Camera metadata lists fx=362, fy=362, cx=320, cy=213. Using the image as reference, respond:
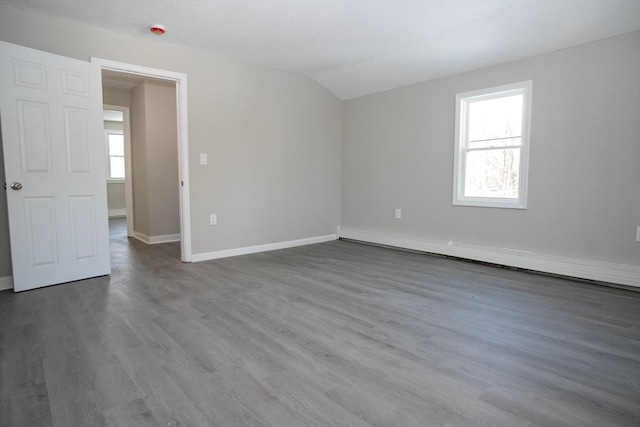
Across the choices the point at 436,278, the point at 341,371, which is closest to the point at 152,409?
the point at 341,371

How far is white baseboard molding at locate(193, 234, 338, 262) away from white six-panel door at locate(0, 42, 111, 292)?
107 cm

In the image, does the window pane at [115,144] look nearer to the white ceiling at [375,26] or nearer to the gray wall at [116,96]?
the gray wall at [116,96]

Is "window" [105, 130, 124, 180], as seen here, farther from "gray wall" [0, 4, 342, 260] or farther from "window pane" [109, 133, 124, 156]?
"gray wall" [0, 4, 342, 260]

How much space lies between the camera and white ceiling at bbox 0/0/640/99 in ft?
9.80

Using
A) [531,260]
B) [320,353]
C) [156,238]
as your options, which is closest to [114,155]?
[156,238]

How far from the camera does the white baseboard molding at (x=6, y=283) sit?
313cm

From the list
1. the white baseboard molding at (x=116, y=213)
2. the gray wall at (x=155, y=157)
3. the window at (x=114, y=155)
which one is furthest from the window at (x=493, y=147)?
the window at (x=114, y=155)

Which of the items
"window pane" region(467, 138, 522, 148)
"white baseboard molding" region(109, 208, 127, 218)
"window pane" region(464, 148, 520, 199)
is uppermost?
"window pane" region(467, 138, 522, 148)

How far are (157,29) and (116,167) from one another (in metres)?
6.80

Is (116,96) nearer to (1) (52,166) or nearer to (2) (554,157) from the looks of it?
(1) (52,166)

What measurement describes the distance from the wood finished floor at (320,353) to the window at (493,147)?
114cm

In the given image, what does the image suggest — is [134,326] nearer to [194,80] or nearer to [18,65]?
[18,65]

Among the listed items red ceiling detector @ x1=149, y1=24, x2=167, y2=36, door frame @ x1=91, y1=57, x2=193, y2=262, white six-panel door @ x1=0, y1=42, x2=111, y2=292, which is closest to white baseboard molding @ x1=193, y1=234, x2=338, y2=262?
door frame @ x1=91, y1=57, x2=193, y2=262

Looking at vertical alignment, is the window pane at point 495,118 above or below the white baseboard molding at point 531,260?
above
